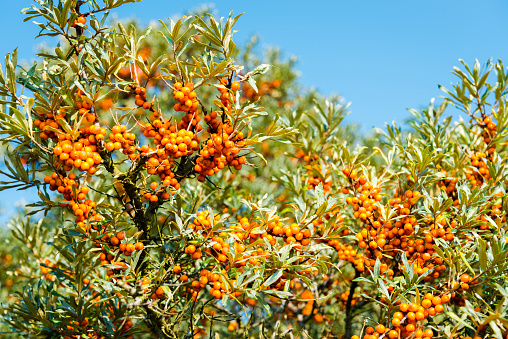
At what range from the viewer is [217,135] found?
1.98 meters

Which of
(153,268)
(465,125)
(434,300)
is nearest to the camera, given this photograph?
(434,300)

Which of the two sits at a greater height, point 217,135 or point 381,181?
point 217,135

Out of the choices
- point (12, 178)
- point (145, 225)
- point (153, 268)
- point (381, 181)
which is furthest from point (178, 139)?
point (381, 181)

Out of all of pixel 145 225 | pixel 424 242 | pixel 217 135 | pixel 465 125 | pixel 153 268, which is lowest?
pixel 424 242

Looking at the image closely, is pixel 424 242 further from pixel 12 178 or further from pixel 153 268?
pixel 12 178

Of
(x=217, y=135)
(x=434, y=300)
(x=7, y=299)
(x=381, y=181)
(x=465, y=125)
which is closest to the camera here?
(x=434, y=300)

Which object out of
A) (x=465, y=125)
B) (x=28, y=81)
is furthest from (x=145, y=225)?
(x=465, y=125)

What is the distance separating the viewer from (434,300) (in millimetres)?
1845

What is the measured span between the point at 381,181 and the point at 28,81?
2158 mm

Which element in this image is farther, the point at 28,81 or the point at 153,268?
the point at 153,268

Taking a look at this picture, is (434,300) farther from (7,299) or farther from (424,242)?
(7,299)

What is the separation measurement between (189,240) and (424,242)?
1363 millimetres

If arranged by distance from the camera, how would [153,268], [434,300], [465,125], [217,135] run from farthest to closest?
[465,125]
[153,268]
[217,135]
[434,300]

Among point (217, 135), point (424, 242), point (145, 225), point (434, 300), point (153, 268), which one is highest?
point (217, 135)
